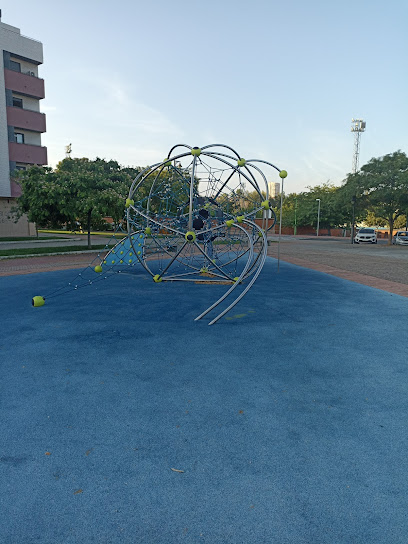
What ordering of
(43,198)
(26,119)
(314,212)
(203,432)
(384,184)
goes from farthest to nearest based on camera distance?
(314,212) < (384,184) < (26,119) < (43,198) < (203,432)

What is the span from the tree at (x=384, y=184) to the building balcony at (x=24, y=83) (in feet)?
102

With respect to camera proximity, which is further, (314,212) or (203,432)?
(314,212)

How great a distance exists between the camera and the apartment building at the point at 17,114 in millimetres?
30203

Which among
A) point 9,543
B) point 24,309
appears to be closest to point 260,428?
Result: point 9,543

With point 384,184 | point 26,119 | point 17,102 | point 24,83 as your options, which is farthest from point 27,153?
point 384,184

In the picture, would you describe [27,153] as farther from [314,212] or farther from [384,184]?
[314,212]

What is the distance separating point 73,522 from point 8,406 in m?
1.91

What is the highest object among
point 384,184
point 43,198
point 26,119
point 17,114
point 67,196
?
point 17,114

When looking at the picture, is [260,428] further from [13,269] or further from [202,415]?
[13,269]

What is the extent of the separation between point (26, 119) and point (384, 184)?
33432 millimetres

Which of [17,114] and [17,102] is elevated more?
[17,102]

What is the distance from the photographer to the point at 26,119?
3209 centimetres

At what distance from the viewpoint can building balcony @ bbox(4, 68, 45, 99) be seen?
30781mm

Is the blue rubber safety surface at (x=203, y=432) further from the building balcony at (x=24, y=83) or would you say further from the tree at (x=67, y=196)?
the building balcony at (x=24, y=83)
